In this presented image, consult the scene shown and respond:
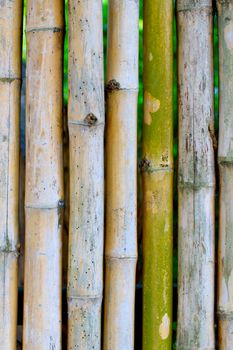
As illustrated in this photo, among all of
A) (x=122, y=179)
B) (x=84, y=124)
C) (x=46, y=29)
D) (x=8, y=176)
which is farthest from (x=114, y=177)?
(x=46, y=29)

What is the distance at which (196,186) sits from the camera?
4.82ft

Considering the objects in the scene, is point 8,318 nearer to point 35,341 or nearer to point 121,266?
point 35,341

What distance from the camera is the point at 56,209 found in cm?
143

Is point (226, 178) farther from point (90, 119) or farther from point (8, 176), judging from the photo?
point (8, 176)

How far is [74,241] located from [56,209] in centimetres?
9

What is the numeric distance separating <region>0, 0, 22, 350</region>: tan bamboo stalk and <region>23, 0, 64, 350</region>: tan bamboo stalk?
4 centimetres

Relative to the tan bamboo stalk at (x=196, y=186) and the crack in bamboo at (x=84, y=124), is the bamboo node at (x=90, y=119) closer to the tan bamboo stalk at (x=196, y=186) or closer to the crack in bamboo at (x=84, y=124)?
the crack in bamboo at (x=84, y=124)

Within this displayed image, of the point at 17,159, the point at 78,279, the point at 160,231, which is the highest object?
the point at 17,159

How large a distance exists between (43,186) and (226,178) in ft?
1.48

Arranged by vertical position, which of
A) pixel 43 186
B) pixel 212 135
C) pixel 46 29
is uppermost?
pixel 46 29

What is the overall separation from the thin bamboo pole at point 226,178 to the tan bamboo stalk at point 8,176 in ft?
1.68

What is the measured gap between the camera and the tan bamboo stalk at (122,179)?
1.44m

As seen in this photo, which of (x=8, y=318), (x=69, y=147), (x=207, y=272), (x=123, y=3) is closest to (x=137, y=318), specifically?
(x=207, y=272)

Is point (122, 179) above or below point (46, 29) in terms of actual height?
below
